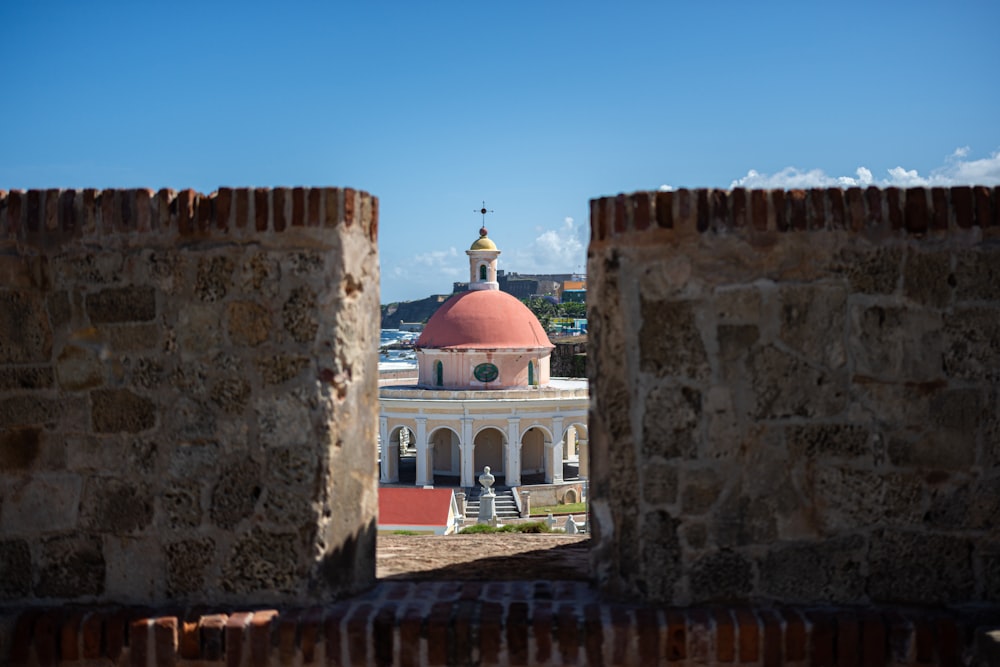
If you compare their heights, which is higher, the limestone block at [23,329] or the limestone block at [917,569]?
the limestone block at [23,329]

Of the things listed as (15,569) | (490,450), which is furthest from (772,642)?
(490,450)

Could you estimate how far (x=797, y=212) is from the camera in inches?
128

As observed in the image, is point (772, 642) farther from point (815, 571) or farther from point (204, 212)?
point (204, 212)

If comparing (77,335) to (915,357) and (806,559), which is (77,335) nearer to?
(806,559)

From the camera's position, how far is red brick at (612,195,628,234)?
3.32 meters

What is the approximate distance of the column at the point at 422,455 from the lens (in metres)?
30.3

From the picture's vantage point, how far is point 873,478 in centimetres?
329

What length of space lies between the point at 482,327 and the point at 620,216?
27.9 m

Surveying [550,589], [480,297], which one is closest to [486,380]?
[480,297]

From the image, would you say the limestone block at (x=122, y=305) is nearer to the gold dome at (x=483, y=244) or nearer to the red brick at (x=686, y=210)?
the red brick at (x=686, y=210)

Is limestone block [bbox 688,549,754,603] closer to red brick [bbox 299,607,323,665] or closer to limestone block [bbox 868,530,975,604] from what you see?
limestone block [bbox 868,530,975,604]

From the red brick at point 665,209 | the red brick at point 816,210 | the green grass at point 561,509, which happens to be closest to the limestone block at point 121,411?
the red brick at point 665,209

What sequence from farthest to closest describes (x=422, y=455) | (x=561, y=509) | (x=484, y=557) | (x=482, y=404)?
(x=422, y=455) → (x=482, y=404) → (x=561, y=509) → (x=484, y=557)

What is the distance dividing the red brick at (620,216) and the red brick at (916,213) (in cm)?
99
